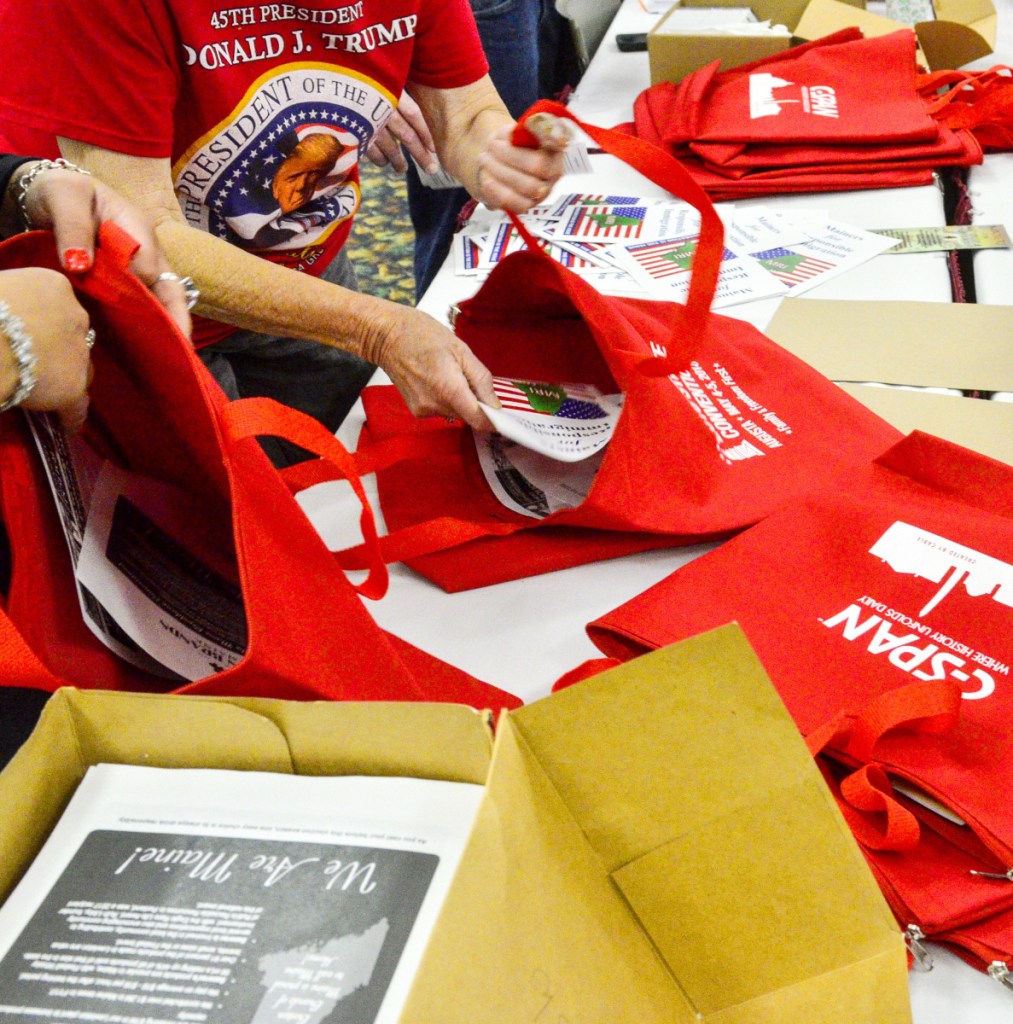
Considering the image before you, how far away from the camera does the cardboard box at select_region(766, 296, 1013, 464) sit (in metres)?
1.01

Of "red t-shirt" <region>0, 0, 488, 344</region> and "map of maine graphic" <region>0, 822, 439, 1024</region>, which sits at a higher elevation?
"red t-shirt" <region>0, 0, 488, 344</region>

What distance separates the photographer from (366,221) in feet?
12.5

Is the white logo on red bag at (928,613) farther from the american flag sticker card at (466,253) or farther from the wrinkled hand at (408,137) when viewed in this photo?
→ the wrinkled hand at (408,137)

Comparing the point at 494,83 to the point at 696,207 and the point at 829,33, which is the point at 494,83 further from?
the point at 696,207

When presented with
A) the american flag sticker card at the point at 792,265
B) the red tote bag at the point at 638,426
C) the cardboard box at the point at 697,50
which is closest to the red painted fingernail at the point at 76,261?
the red tote bag at the point at 638,426

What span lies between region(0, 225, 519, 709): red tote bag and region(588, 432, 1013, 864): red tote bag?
0.61 feet

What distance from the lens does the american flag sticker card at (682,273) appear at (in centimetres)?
130

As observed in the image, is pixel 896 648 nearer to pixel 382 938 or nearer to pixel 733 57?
pixel 382 938

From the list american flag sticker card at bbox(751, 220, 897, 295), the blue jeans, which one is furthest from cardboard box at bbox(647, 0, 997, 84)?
american flag sticker card at bbox(751, 220, 897, 295)

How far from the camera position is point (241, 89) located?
1.06m

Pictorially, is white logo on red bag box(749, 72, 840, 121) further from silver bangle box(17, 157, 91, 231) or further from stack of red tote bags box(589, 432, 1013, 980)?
silver bangle box(17, 157, 91, 231)

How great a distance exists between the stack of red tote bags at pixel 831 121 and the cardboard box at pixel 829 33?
3.4 inches

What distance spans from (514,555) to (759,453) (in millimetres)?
240

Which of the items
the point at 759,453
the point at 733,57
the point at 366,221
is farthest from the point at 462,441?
the point at 366,221
